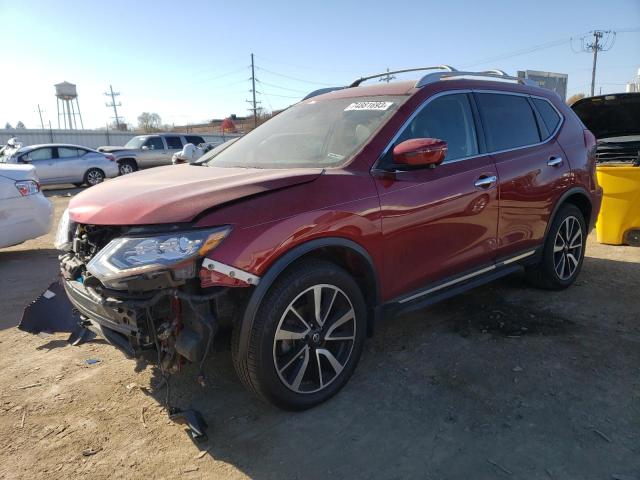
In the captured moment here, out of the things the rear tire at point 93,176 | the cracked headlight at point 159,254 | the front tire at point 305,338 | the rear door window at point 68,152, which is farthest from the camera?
the rear tire at point 93,176

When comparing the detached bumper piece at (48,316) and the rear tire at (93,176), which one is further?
the rear tire at (93,176)

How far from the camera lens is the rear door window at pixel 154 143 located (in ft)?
64.8

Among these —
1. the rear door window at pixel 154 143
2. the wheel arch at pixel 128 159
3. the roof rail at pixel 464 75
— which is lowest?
the wheel arch at pixel 128 159

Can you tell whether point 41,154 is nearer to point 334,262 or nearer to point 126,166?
point 126,166

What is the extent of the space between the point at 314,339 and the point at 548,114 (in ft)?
10.8

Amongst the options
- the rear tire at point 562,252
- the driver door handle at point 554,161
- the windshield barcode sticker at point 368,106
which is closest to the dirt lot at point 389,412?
the rear tire at point 562,252

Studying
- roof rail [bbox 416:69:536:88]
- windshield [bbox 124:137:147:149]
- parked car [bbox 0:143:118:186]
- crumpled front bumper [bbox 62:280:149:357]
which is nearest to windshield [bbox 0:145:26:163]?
parked car [bbox 0:143:118:186]

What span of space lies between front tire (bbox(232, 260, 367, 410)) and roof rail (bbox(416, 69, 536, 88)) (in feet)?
5.19

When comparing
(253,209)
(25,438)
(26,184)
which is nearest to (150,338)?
(253,209)

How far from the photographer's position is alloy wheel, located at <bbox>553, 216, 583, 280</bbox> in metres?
4.62

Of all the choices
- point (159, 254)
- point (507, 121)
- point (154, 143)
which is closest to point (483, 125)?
A: point (507, 121)

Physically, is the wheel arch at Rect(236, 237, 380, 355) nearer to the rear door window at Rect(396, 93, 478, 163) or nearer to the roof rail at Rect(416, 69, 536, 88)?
the rear door window at Rect(396, 93, 478, 163)

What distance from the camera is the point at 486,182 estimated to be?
11.9 ft

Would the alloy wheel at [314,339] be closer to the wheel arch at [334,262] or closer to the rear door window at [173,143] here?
the wheel arch at [334,262]
